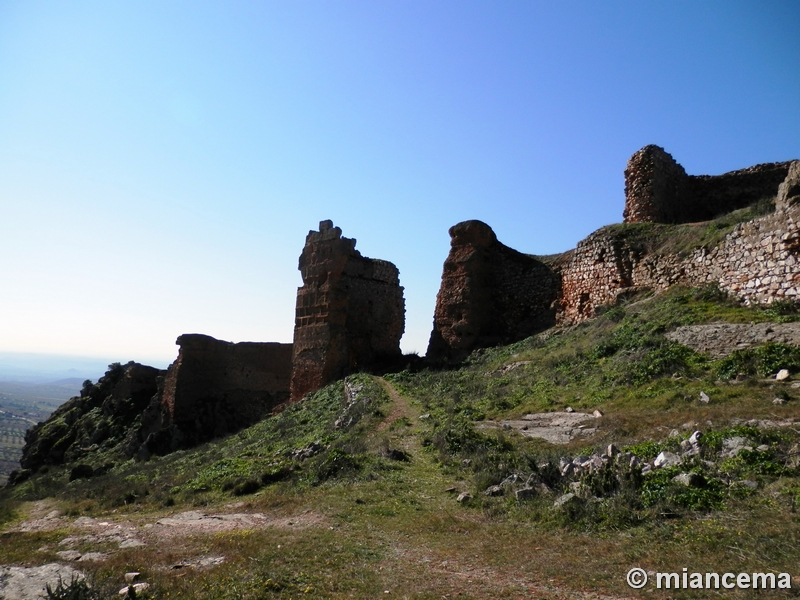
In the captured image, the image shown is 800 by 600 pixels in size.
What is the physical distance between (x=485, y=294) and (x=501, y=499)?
15.3 meters

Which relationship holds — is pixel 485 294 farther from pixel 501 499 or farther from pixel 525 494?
pixel 525 494

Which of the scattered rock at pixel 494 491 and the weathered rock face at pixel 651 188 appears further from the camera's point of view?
the weathered rock face at pixel 651 188

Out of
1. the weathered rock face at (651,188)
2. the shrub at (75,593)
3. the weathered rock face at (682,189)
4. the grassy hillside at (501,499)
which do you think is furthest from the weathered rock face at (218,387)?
the shrub at (75,593)

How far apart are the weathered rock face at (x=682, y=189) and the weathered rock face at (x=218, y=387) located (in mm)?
16514

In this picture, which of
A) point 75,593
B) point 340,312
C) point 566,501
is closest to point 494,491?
point 566,501

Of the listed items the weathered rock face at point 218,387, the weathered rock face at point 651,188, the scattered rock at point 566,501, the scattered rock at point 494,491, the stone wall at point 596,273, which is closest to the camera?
the scattered rock at point 566,501

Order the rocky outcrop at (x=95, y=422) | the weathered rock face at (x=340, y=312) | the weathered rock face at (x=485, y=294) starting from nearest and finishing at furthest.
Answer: the weathered rock face at (x=485, y=294) → the weathered rock face at (x=340, y=312) → the rocky outcrop at (x=95, y=422)

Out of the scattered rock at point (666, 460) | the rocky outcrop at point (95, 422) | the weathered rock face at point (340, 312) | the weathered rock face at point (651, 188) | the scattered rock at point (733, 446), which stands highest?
the weathered rock face at point (651, 188)

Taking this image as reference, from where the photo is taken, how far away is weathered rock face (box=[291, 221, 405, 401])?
72.5 ft

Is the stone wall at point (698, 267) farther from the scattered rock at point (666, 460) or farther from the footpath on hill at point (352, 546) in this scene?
the footpath on hill at point (352, 546)

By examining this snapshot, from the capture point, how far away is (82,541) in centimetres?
787

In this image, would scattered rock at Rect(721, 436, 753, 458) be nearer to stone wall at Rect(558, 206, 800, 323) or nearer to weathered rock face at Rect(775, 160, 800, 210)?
stone wall at Rect(558, 206, 800, 323)

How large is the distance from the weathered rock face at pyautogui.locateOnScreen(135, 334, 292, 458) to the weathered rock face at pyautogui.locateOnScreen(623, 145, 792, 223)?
54.2 ft

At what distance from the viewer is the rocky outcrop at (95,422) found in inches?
1133
